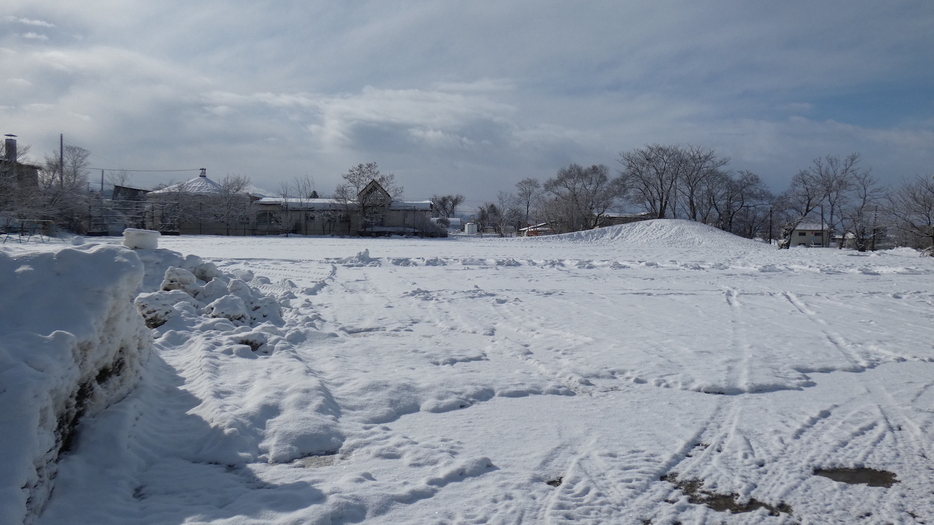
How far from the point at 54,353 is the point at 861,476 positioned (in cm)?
491

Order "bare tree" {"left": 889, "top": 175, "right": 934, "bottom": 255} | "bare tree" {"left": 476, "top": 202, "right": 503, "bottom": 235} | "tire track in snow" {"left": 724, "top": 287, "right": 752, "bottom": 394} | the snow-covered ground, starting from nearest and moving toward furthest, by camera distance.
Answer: the snow-covered ground
"tire track in snow" {"left": 724, "top": 287, "right": 752, "bottom": 394}
"bare tree" {"left": 889, "top": 175, "right": 934, "bottom": 255}
"bare tree" {"left": 476, "top": 202, "right": 503, "bottom": 235}

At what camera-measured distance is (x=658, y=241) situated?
41156mm

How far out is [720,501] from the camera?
10.4 ft

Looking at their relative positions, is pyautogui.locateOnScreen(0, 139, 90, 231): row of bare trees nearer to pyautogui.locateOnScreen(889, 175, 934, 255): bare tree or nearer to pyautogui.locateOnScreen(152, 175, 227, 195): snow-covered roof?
pyautogui.locateOnScreen(152, 175, 227, 195): snow-covered roof

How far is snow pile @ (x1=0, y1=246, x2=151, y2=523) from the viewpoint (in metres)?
2.66

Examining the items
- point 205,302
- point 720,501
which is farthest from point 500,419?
point 205,302

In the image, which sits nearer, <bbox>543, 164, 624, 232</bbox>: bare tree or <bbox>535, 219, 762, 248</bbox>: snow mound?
<bbox>535, 219, 762, 248</bbox>: snow mound

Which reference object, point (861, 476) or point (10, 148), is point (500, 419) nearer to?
point (861, 476)

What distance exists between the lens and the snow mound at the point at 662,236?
39844 millimetres

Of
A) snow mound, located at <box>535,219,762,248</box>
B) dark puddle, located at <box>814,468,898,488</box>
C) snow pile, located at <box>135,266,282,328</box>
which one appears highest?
snow mound, located at <box>535,219,762,248</box>

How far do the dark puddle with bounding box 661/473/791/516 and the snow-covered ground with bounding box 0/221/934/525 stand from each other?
1cm

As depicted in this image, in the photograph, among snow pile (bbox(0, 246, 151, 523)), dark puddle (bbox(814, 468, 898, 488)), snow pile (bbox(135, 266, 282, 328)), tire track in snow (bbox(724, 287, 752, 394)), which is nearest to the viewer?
snow pile (bbox(0, 246, 151, 523))

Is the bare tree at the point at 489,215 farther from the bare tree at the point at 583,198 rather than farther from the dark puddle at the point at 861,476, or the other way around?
the dark puddle at the point at 861,476

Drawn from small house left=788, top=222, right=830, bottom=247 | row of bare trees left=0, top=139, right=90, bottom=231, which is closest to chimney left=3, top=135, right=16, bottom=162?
row of bare trees left=0, top=139, right=90, bottom=231
